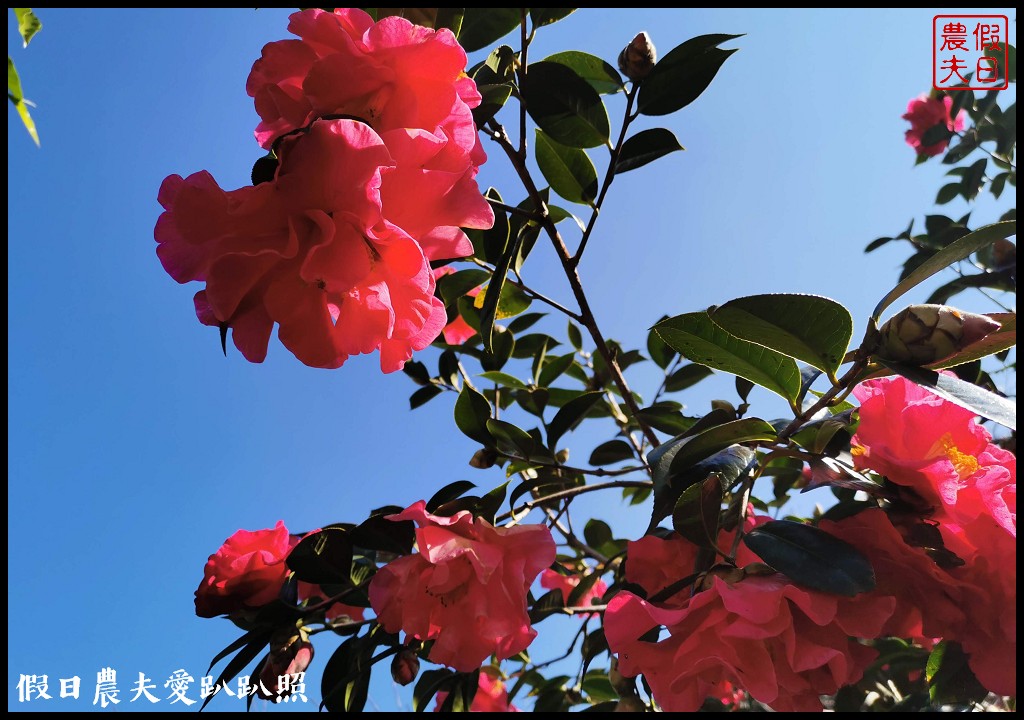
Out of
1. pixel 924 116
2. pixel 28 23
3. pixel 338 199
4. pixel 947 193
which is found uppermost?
pixel 924 116

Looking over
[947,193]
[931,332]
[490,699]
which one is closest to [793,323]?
[931,332]

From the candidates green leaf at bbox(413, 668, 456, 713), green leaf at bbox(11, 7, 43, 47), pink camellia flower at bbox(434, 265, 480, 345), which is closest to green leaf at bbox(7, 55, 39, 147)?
green leaf at bbox(11, 7, 43, 47)

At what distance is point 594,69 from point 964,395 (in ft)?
1.83

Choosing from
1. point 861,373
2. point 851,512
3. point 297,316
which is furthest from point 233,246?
point 851,512

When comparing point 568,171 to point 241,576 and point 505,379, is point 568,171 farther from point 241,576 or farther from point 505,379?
point 241,576

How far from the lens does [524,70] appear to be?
0.71 meters

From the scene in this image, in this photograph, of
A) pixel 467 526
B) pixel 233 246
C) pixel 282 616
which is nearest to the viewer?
pixel 233 246

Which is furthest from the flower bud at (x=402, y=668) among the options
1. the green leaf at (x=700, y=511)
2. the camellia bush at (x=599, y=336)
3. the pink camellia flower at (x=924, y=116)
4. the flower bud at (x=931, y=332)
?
the pink camellia flower at (x=924, y=116)

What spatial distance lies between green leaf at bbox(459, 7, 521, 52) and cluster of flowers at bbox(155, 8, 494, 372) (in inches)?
7.7

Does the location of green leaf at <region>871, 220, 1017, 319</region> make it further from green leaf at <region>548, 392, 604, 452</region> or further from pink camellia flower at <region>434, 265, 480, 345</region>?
pink camellia flower at <region>434, 265, 480, 345</region>

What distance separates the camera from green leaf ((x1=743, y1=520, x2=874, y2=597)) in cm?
49

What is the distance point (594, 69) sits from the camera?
80cm

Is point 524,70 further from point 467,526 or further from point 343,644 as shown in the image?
point 343,644

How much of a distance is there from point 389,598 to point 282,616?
0.85 feet
